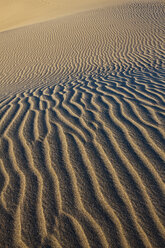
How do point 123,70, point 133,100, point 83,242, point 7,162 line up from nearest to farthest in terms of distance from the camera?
1. point 83,242
2. point 7,162
3. point 133,100
4. point 123,70

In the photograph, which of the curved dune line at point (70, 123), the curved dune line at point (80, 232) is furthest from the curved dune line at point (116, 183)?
the curved dune line at point (80, 232)

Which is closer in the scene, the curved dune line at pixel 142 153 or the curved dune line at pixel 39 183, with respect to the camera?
the curved dune line at pixel 39 183

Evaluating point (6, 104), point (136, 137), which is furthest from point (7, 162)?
point (6, 104)

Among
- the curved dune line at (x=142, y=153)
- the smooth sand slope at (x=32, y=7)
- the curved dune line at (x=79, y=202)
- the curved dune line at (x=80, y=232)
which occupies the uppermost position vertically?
the smooth sand slope at (x=32, y=7)

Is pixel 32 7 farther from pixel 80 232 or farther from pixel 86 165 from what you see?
pixel 80 232

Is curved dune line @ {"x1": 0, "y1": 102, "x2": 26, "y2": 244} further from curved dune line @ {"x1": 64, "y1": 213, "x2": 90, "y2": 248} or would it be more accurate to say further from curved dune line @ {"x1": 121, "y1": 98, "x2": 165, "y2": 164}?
curved dune line @ {"x1": 121, "y1": 98, "x2": 165, "y2": 164}

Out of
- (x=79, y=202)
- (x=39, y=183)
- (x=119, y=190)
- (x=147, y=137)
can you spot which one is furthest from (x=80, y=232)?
(x=147, y=137)

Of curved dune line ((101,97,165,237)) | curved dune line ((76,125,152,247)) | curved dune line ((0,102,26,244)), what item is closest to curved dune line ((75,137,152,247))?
curved dune line ((76,125,152,247))

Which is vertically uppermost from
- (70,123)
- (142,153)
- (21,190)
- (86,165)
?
(70,123)

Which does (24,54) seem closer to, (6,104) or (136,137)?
(6,104)

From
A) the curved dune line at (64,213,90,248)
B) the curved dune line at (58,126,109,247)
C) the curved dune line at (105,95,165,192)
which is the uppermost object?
the curved dune line at (105,95,165,192)

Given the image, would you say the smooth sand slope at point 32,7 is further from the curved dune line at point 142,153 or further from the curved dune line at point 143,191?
the curved dune line at point 143,191

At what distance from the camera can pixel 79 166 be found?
2342 millimetres

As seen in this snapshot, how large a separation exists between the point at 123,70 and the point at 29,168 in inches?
197
